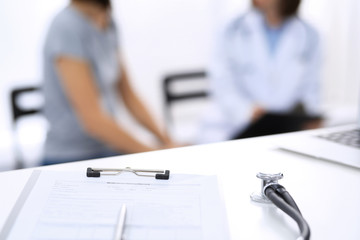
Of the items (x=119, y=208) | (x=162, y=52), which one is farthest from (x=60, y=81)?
(x=119, y=208)

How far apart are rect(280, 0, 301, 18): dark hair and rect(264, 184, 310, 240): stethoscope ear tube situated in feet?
6.76

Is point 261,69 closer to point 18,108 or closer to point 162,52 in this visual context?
point 162,52

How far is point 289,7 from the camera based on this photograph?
8.31 ft

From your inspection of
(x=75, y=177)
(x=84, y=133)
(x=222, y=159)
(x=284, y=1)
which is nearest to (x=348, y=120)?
(x=284, y=1)

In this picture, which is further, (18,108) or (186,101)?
(186,101)

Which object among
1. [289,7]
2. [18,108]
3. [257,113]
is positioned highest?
[289,7]

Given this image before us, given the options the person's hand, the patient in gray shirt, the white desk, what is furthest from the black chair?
the white desk

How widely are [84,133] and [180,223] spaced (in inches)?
55.8

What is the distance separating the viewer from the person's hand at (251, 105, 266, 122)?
95.9 inches

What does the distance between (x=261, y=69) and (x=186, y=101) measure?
431mm

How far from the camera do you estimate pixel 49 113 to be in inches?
74.0

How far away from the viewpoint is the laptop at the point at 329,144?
2.57ft

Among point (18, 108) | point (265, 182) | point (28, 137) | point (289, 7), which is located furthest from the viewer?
point (289, 7)

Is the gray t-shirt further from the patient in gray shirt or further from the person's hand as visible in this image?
the person's hand
